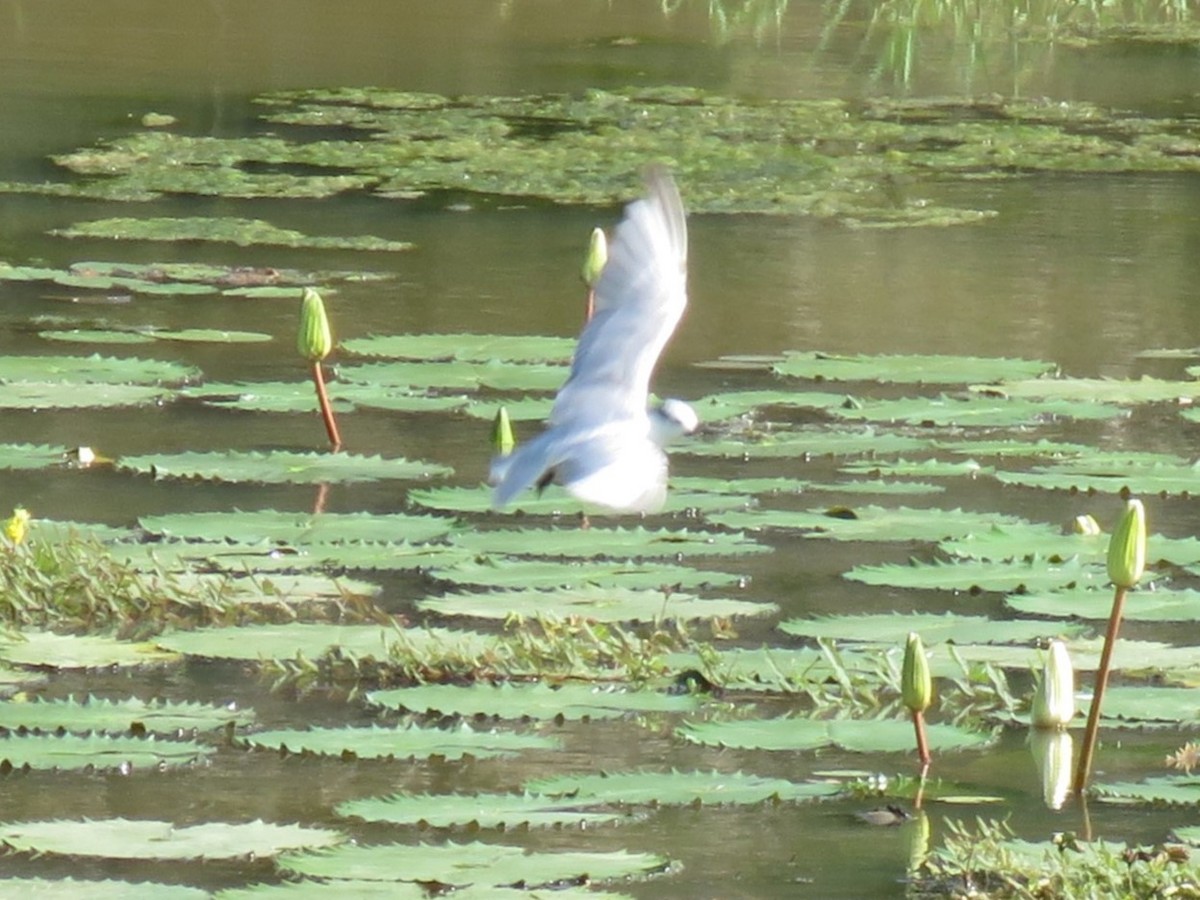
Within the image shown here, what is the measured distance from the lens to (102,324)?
7512 millimetres

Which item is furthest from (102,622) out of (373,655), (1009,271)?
(1009,271)

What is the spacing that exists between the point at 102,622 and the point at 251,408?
1.87m

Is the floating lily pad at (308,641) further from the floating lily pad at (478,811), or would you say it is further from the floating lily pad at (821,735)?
the floating lily pad at (478,811)

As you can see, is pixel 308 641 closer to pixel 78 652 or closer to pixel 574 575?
pixel 78 652

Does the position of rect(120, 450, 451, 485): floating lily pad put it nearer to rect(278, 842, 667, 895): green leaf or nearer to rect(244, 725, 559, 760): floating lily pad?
rect(244, 725, 559, 760): floating lily pad

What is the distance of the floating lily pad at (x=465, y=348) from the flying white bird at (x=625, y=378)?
117 inches

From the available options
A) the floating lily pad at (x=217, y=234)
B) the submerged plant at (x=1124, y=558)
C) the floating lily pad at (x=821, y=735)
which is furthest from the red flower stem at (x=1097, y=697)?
the floating lily pad at (x=217, y=234)

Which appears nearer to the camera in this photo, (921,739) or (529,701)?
(921,739)

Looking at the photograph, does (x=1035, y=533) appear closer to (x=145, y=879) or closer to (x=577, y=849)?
(x=577, y=849)

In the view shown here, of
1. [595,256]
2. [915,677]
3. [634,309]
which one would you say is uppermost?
[634,309]

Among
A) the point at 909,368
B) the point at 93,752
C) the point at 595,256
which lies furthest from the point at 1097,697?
the point at 909,368

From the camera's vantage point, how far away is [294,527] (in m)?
5.09

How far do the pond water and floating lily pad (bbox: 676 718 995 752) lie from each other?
41 millimetres

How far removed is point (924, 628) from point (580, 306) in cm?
357
